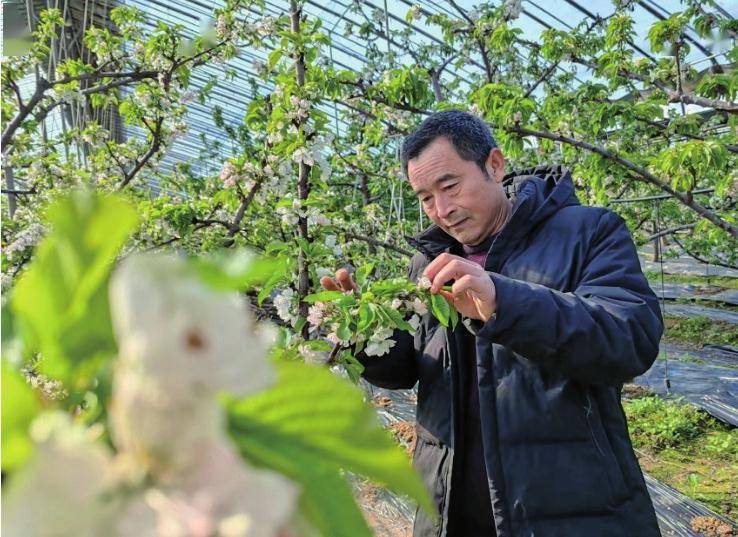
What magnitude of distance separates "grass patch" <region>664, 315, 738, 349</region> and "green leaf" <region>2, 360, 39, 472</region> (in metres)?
8.99

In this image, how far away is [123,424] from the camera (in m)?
0.16

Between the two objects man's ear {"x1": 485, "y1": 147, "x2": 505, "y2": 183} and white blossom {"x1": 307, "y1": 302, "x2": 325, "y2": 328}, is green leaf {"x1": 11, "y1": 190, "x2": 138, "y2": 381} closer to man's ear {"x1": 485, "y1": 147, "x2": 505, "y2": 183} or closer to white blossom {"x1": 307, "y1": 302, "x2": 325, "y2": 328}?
white blossom {"x1": 307, "y1": 302, "x2": 325, "y2": 328}

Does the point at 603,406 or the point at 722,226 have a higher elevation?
the point at 722,226

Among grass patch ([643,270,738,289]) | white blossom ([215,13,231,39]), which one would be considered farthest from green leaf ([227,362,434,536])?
grass patch ([643,270,738,289])

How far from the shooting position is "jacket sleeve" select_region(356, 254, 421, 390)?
64.8 inches

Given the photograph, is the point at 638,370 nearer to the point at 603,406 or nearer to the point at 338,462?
the point at 603,406

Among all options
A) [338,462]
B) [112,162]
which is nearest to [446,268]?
[338,462]

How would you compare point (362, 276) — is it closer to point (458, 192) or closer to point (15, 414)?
point (458, 192)

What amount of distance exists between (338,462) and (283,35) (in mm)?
2045

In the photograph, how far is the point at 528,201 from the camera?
1.51 m

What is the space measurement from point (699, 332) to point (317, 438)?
9.92 metres

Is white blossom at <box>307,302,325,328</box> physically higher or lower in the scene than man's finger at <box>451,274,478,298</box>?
lower

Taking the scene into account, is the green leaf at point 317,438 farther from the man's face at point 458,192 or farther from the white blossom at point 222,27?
the white blossom at point 222,27

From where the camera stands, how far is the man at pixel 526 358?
3.89 ft
